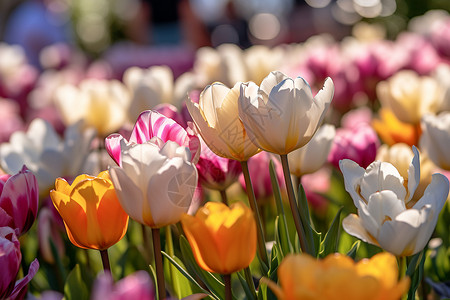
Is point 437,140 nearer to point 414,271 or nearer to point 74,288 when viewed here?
point 414,271

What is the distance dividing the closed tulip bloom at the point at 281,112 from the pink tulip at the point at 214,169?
0.16 metres

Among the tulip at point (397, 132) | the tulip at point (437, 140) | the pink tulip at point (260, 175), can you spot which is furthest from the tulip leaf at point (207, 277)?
the tulip at point (397, 132)

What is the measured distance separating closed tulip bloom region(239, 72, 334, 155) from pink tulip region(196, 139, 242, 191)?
16 cm

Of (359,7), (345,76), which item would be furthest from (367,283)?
(359,7)

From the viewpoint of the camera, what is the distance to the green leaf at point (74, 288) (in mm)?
908

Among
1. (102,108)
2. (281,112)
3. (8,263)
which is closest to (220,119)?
(281,112)

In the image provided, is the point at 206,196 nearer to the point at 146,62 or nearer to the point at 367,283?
the point at 367,283

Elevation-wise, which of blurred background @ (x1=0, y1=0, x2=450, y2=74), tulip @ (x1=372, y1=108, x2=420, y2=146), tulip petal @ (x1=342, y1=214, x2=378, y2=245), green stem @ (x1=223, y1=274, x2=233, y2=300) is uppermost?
tulip petal @ (x1=342, y1=214, x2=378, y2=245)

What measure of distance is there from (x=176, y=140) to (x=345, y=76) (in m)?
1.33

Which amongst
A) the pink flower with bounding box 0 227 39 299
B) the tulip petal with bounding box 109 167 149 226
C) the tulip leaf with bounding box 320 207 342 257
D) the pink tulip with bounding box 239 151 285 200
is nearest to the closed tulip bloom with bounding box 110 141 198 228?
the tulip petal with bounding box 109 167 149 226

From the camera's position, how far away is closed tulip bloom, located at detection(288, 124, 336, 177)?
1.01 m

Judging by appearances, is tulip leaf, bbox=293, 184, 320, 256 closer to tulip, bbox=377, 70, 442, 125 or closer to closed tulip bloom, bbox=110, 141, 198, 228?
closed tulip bloom, bbox=110, 141, 198, 228

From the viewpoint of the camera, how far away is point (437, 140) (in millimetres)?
1034

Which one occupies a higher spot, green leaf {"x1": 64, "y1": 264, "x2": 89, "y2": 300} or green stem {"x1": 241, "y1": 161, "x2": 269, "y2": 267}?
green stem {"x1": 241, "y1": 161, "x2": 269, "y2": 267}
